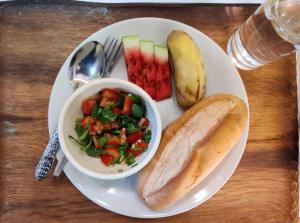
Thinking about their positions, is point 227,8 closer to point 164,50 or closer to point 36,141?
point 164,50

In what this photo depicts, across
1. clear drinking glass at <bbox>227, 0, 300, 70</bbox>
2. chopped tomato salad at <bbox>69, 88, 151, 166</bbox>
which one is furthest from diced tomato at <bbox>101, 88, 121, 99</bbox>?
clear drinking glass at <bbox>227, 0, 300, 70</bbox>

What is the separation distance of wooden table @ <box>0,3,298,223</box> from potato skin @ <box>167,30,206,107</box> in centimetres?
14

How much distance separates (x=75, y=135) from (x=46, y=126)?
137mm

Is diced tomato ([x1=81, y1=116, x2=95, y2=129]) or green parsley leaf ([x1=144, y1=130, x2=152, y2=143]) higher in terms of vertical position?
diced tomato ([x1=81, y1=116, x2=95, y2=129])

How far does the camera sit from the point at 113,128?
A: 0.94 m

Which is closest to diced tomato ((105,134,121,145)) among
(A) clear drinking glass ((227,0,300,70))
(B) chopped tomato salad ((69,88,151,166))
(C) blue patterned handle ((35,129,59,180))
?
(B) chopped tomato salad ((69,88,151,166))

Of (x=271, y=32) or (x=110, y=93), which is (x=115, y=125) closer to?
(x=110, y=93)

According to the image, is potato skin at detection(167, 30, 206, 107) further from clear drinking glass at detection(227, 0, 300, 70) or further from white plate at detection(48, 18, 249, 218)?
clear drinking glass at detection(227, 0, 300, 70)

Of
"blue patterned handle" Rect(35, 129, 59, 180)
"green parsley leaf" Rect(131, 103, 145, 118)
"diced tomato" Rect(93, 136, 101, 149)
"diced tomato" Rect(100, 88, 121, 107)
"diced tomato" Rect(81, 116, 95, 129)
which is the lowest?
"blue patterned handle" Rect(35, 129, 59, 180)

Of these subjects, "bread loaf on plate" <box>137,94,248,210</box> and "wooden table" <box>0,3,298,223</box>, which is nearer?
"bread loaf on plate" <box>137,94,248,210</box>

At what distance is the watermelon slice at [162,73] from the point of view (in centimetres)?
97

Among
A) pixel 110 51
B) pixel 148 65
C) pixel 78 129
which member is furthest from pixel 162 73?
pixel 78 129

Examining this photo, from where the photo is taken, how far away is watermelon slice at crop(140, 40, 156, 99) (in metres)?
0.97

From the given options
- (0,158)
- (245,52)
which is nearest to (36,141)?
(0,158)
